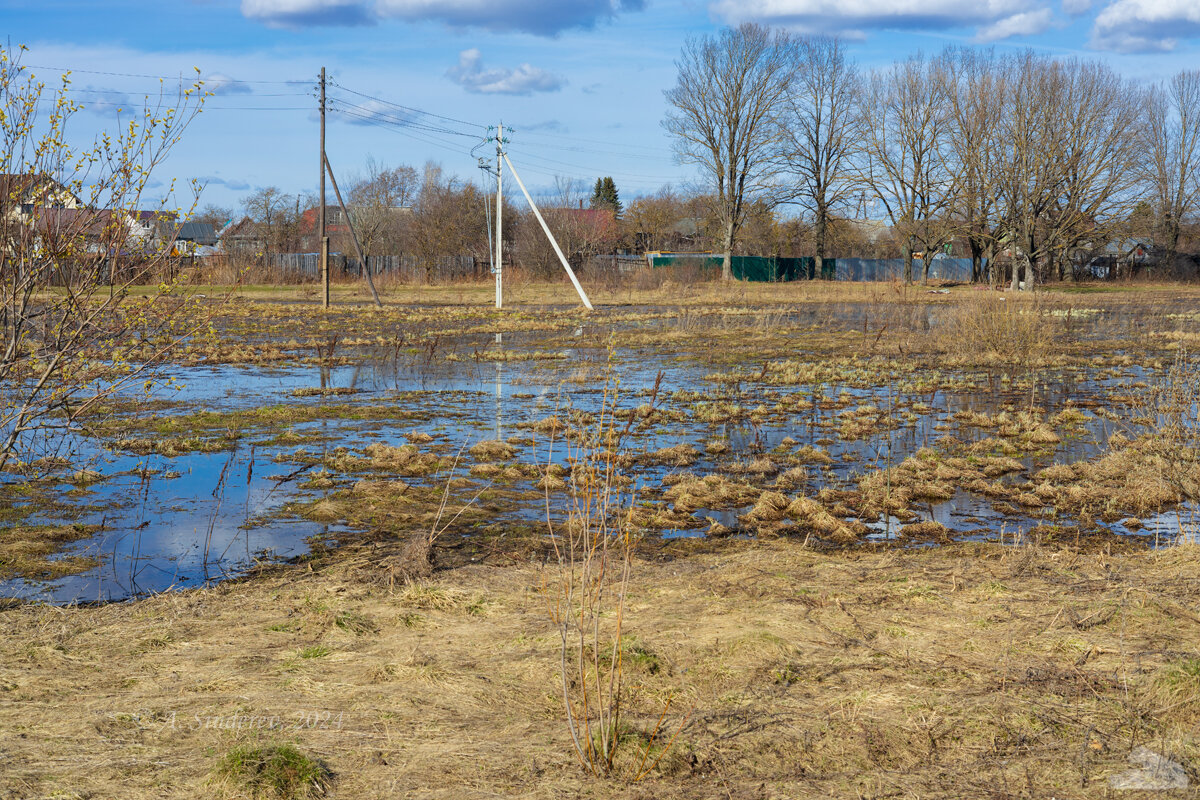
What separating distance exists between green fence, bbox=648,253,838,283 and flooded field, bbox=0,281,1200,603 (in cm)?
3614

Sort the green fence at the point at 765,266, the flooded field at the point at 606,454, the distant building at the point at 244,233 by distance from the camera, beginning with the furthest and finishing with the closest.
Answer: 1. the distant building at the point at 244,233
2. the green fence at the point at 765,266
3. the flooded field at the point at 606,454

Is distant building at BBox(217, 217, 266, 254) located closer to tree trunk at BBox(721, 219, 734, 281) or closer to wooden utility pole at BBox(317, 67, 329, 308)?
wooden utility pole at BBox(317, 67, 329, 308)

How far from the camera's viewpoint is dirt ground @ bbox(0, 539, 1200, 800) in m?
3.58

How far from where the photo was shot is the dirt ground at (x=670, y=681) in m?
3.58

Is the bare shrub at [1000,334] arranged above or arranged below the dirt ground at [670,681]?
above

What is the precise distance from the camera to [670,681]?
4480 mm

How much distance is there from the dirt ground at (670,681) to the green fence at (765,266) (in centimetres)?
4943

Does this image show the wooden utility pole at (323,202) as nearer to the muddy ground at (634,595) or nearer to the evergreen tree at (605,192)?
the muddy ground at (634,595)

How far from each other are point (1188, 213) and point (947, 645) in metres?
67.6

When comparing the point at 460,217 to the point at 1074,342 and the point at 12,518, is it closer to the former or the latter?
the point at 1074,342

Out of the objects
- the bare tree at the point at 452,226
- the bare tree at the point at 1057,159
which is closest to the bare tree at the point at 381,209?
the bare tree at the point at 452,226

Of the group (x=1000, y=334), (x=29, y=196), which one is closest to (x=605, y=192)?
(x=1000, y=334)

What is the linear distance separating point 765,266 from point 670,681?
187 ft

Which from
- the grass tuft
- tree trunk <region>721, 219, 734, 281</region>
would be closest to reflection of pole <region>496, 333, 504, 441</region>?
the grass tuft
